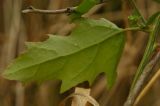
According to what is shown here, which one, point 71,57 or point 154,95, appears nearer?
→ point 71,57

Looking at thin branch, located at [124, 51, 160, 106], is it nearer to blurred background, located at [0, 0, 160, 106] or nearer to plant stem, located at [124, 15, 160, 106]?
plant stem, located at [124, 15, 160, 106]

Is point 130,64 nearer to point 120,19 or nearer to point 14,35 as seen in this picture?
point 120,19

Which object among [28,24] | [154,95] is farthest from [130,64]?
[28,24]

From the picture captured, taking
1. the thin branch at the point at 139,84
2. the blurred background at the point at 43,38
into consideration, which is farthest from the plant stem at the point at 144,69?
the blurred background at the point at 43,38

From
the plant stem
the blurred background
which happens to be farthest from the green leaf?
the blurred background

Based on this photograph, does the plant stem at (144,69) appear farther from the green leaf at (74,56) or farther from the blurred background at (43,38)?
the blurred background at (43,38)
